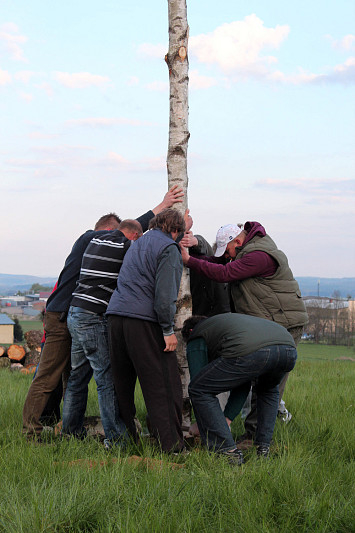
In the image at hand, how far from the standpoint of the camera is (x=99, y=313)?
5.06 meters

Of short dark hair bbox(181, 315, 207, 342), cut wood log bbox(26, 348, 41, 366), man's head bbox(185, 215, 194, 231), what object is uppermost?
man's head bbox(185, 215, 194, 231)

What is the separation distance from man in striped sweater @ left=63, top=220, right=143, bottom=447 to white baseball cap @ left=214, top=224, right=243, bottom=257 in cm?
86

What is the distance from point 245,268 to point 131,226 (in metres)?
1.18

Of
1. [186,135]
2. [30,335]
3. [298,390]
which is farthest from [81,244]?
[30,335]

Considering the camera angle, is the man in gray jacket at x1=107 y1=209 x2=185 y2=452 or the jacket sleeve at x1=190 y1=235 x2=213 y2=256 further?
the jacket sleeve at x1=190 y1=235 x2=213 y2=256

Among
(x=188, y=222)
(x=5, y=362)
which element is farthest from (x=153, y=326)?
Result: (x=5, y=362)

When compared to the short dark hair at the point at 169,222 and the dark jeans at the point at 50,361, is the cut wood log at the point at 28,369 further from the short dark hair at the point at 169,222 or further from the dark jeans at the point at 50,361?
the short dark hair at the point at 169,222

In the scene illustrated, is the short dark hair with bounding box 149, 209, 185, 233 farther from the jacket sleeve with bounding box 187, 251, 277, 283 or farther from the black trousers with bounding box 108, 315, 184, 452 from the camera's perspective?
the black trousers with bounding box 108, 315, 184, 452

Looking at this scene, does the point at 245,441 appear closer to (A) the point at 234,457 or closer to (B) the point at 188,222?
(A) the point at 234,457

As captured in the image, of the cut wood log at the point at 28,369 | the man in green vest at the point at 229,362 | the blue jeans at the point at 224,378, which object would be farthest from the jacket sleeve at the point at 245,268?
the cut wood log at the point at 28,369

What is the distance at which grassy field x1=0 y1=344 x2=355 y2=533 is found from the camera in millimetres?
2953

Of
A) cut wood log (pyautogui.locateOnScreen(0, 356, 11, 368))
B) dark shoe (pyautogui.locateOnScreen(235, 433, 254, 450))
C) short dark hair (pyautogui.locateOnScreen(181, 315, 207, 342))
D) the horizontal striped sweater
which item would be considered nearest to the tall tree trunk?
the horizontal striped sweater

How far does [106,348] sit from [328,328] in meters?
47.0

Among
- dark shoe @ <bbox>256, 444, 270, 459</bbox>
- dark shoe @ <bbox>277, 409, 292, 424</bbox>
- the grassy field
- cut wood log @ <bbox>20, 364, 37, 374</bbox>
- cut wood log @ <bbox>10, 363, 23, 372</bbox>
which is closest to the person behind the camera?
the grassy field
